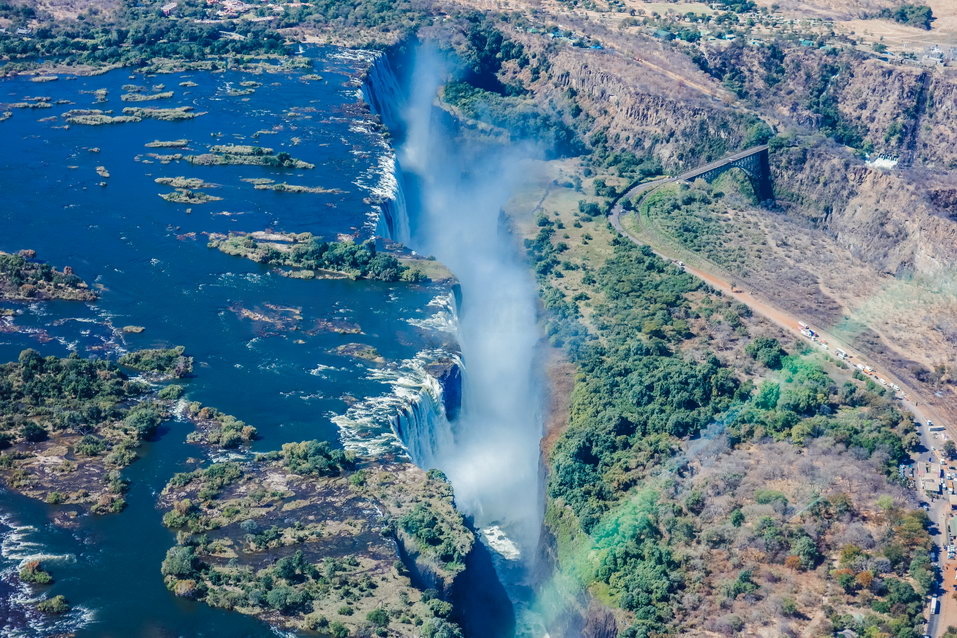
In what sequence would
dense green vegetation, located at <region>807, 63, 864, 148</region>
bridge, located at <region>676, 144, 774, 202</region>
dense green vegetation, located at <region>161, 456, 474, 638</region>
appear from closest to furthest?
dense green vegetation, located at <region>161, 456, 474, 638</region> < bridge, located at <region>676, 144, 774, 202</region> < dense green vegetation, located at <region>807, 63, 864, 148</region>

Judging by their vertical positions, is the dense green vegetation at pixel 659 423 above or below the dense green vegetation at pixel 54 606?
below

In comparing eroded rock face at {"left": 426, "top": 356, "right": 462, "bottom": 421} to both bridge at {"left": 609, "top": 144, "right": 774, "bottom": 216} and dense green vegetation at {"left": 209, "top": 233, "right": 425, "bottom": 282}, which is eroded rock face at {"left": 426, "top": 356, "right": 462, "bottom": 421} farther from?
bridge at {"left": 609, "top": 144, "right": 774, "bottom": 216}

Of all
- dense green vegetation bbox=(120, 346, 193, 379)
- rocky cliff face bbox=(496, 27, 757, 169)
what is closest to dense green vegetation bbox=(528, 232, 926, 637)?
dense green vegetation bbox=(120, 346, 193, 379)

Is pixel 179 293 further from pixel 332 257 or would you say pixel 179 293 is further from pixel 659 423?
pixel 659 423

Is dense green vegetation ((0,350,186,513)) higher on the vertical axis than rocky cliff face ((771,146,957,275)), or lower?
higher

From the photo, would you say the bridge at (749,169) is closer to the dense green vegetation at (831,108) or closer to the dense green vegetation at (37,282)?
the dense green vegetation at (831,108)

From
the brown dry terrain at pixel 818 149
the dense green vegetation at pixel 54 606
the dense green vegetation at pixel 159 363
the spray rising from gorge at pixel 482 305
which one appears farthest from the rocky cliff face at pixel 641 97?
the dense green vegetation at pixel 54 606

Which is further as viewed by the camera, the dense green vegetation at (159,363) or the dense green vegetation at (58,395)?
the dense green vegetation at (159,363)

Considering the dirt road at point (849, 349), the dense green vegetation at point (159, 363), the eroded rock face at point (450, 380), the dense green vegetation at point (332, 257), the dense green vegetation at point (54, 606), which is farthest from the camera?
the dense green vegetation at point (332, 257)
